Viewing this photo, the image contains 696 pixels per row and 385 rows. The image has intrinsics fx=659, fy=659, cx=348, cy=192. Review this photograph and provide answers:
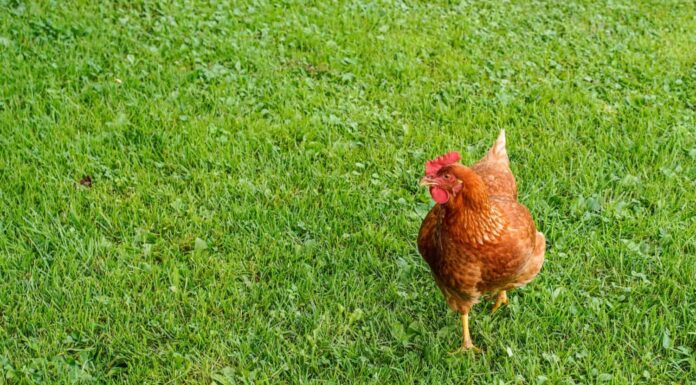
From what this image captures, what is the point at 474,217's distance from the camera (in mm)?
3176

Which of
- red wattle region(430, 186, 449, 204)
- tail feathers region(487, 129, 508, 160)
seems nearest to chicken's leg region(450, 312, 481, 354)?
red wattle region(430, 186, 449, 204)

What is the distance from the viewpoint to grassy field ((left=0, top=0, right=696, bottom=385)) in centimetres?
363

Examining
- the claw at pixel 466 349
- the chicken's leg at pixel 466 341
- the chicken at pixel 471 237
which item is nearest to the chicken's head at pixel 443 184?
the chicken at pixel 471 237

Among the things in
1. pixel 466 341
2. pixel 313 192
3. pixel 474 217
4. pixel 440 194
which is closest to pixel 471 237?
pixel 474 217

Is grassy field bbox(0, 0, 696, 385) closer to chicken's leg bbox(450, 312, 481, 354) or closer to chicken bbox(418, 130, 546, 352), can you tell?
chicken's leg bbox(450, 312, 481, 354)

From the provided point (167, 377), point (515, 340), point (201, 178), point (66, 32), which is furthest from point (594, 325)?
point (66, 32)

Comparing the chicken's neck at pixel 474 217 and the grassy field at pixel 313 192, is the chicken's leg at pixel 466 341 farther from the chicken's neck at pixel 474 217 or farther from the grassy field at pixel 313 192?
the chicken's neck at pixel 474 217

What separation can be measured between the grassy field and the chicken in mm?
513

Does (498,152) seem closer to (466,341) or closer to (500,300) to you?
(500,300)

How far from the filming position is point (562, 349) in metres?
3.68

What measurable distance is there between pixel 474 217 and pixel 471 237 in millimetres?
99

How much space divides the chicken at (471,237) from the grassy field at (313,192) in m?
0.51

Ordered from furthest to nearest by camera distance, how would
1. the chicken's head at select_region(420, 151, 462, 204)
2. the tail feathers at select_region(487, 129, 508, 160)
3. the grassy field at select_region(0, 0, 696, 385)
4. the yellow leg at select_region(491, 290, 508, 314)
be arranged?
the tail feathers at select_region(487, 129, 508, 160)
the yellow leg at select_region(491, 290, 508, 314)
the grassy field at select_region(0, 0, 696, 385)
the chicken's head at select_region(420, 151, 462, 204)

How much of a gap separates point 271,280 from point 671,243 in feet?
8.68
